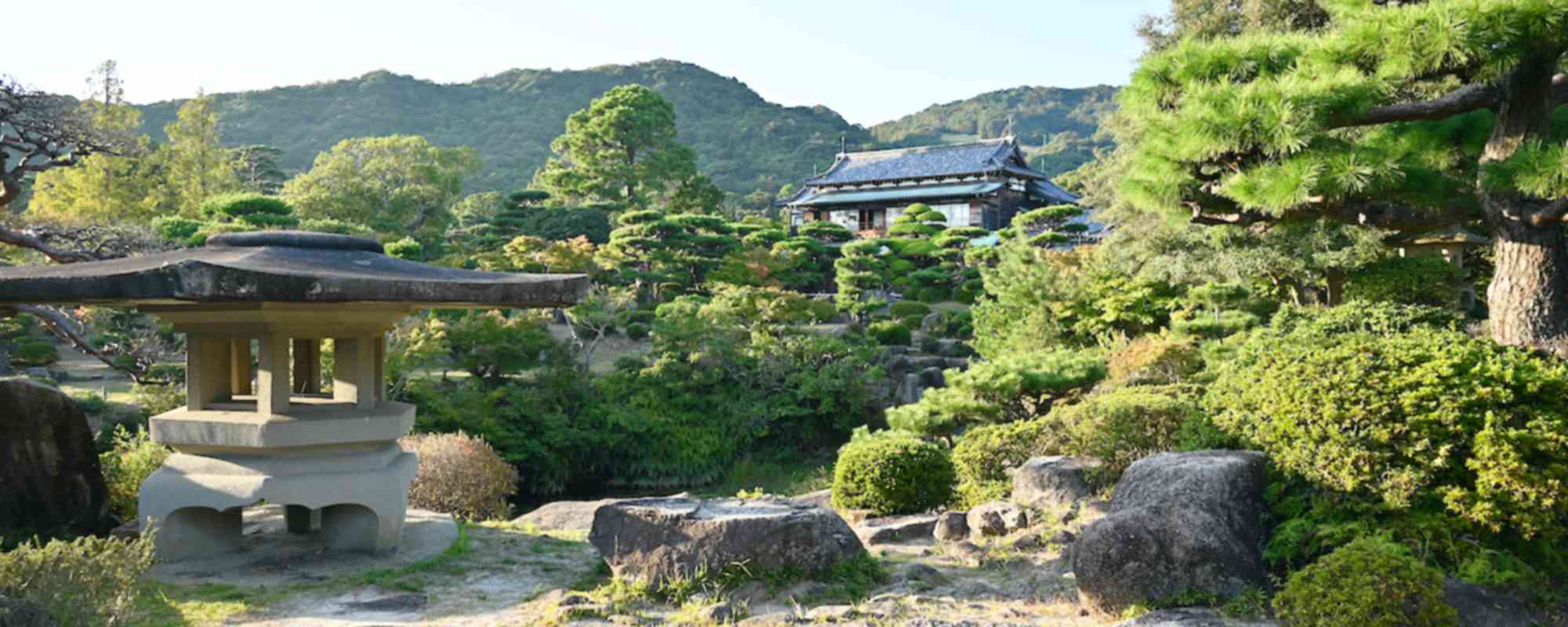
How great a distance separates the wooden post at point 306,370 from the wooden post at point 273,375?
162cm

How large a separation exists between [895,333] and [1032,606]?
18.5 metres

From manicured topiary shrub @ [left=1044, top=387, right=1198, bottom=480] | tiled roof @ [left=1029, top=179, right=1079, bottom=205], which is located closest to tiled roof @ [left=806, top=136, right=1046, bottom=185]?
tiled roof @ [left=1029, top=179, right=1079, bottom=205]

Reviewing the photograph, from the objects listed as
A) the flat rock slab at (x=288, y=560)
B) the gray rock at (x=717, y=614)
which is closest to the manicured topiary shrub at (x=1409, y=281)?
the gray rock at (x=717, y=614)

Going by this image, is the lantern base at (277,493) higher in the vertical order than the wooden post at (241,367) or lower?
lower

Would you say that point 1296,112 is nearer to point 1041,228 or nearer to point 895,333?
point 895,333

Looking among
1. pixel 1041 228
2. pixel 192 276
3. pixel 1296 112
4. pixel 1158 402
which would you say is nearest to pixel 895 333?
pixel 1041 228

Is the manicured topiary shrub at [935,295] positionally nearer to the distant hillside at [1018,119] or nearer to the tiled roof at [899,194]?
the tiled roof at [899,194]

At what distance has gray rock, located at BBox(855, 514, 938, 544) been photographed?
6984 mm

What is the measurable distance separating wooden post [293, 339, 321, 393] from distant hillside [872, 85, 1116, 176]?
268 feet

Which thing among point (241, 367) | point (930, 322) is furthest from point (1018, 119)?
point (241, 367)

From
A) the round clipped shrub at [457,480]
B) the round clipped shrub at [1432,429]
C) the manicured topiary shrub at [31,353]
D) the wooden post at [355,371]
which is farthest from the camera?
the manicured topiary shrub at [31,353]

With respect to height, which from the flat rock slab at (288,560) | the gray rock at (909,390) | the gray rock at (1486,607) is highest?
the gray rock at (1486,607)

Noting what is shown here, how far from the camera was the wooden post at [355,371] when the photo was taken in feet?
20.6

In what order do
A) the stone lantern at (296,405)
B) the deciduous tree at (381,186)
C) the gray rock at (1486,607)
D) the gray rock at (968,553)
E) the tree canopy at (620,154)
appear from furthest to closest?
1. the tree canopy at (620,154)
2. the deciduous tree at (381,186)
3. the gray rock at (968,553)
4. the stone lantern at (296,405)
5. the gray rock at (1486,607)
